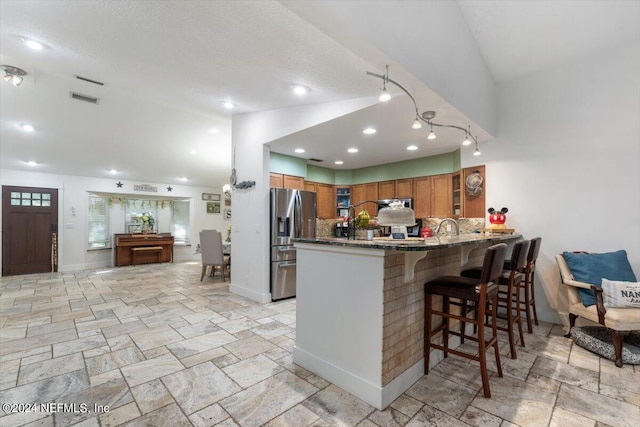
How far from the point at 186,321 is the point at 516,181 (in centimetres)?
461

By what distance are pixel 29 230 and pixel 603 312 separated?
33.3 ft

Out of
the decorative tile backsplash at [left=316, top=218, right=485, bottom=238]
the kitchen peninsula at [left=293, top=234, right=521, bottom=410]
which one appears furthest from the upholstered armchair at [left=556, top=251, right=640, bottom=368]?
the kitchen peninsula at [left=293, top=234, right=521, bottom=410]

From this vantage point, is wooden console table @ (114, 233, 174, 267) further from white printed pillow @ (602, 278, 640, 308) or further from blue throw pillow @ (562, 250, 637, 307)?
white printed pillow @ (602, 278, 640, 308)

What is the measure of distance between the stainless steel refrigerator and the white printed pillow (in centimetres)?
365

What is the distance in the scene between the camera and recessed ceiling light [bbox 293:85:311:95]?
124 inches

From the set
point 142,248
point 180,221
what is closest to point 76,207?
point 142,248

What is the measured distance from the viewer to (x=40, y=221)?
6855 millimetres

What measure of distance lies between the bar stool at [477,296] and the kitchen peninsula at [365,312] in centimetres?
7

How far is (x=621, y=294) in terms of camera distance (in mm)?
2682

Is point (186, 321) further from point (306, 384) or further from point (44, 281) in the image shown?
point (44, 281)

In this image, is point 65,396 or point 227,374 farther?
point 227,374

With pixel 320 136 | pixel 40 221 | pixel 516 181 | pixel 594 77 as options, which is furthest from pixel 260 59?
pixel 40 221

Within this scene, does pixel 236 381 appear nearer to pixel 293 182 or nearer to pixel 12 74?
pixel 293 182

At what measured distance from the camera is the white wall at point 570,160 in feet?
10.4
